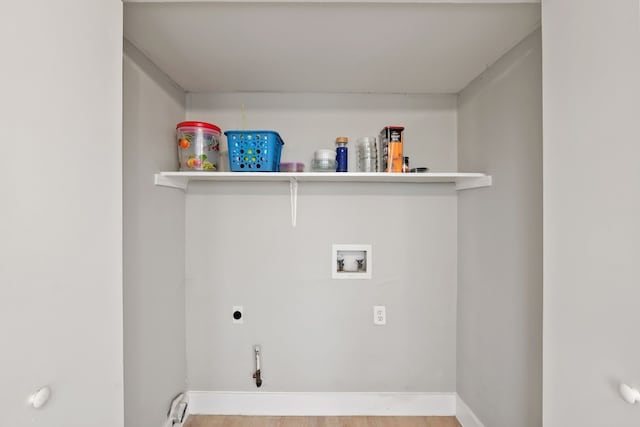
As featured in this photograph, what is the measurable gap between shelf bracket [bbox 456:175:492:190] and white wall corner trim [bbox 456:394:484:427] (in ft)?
4.14

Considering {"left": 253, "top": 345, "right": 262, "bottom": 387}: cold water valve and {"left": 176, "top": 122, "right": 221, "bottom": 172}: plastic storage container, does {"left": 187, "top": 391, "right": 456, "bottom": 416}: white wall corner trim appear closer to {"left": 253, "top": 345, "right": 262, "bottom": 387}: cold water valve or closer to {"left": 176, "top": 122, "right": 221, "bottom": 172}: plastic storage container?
{"left": 253, "top": 345, "right": 262, "bottom": 387}: cold water valve

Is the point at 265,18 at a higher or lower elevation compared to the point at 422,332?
higher

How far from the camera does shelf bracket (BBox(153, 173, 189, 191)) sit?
1.66 metres

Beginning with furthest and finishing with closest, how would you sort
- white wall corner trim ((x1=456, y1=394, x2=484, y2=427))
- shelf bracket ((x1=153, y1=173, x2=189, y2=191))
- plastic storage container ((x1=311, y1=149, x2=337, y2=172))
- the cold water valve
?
the cold water valve, plastic storage container ((x1=311, y1=149, x2=337, y2=172)), white wall corner trim ((x1=456, y1=394, x2=484, y2=427)), shelf bracket ((x1=153, y1=173, x2=189, y2=191))

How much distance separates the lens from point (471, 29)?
133cm

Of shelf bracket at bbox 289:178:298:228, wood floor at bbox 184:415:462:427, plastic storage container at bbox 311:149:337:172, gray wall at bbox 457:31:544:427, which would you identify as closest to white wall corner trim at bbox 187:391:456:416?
wood floor at bbox 184:415:462:427

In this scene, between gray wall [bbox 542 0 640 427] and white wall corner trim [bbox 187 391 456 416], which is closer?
gray wall [bbox 542 0 640 427]

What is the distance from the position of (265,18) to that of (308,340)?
1.75 m

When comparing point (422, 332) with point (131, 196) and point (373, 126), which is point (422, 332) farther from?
point (131, 196)

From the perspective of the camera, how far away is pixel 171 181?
1.79m

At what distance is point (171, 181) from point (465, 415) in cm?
213

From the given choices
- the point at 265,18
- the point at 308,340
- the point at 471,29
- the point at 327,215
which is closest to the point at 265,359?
the point at 308,340

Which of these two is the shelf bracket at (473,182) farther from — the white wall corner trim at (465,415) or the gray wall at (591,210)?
the white wall corner trim at (465,415)
